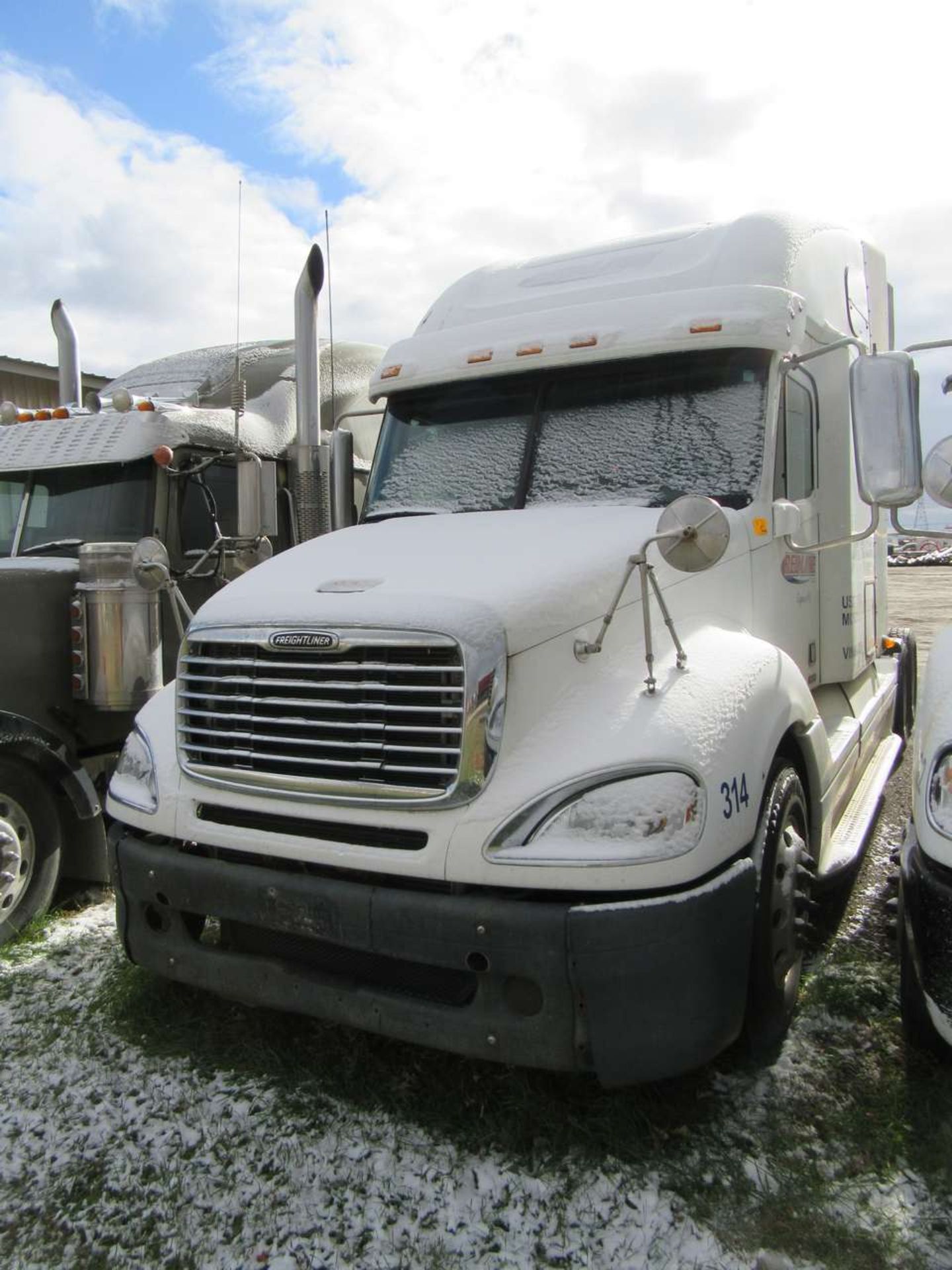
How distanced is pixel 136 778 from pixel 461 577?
4.58 ft

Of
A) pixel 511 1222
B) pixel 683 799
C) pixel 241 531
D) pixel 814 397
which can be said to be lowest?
pixel 511 1222

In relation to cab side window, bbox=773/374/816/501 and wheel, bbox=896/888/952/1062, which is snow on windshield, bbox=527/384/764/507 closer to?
cab side window, bbox=773/374/816/501

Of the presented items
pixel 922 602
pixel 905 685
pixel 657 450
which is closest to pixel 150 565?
pixel 657 450

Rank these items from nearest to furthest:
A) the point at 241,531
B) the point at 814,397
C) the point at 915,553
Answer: the point at 814,397, the point at 241,531, the point at 915,553

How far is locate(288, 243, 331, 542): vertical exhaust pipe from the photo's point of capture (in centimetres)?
503

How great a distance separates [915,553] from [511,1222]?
46523 millimetres

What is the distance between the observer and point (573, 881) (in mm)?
2559

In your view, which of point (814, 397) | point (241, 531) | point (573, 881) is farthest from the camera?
point (241, 531)

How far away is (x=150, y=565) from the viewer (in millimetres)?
4051

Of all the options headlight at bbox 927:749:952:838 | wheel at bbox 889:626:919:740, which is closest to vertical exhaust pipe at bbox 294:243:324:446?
headlight at bbox 927:749:952:838

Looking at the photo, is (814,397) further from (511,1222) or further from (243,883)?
(511,1222)

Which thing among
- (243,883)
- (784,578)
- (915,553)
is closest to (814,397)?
(784,578)

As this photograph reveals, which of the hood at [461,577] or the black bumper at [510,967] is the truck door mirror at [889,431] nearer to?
the hood at [461,577]

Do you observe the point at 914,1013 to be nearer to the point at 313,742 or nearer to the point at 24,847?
the point at 313,742
